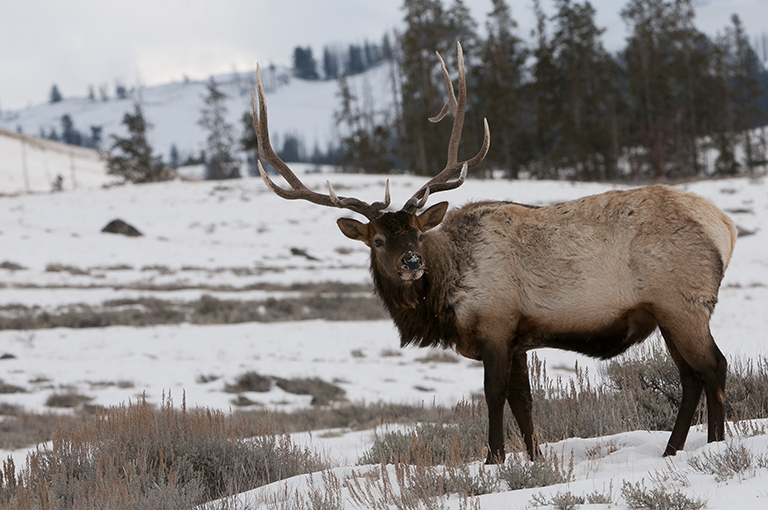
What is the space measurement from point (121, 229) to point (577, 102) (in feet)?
111

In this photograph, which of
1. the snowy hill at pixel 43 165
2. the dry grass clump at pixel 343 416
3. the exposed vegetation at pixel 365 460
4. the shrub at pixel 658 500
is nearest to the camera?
the shrub at pixel 658 500

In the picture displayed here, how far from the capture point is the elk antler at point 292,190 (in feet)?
15.4

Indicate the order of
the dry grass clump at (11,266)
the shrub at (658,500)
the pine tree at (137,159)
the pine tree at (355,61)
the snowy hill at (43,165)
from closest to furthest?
1. the shrub at (658,500)
2. the dry grass clump at (11,266)
3. the pine tree at (137,159)
4. the snowy hill at (43,165)
5. the pine tree at (355,61)

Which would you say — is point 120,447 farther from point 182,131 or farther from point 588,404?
point 182,131

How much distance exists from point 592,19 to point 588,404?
51.9m

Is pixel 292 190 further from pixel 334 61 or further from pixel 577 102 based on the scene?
pixel 334 61

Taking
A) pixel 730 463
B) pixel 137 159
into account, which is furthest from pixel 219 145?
pixel 730 463

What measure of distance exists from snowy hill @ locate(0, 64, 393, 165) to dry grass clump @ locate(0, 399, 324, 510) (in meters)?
116

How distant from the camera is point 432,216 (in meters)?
4.83

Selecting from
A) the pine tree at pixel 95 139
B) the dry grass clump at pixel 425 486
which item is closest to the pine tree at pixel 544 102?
the dry grass clump at pixel 425 486

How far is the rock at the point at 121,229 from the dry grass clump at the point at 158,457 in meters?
24.8

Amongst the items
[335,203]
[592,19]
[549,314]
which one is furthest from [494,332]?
[592,19]

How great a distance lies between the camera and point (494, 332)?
4.15 meters

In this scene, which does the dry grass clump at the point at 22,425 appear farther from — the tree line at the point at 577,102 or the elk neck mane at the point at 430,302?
the tree line at the point at 577,102
